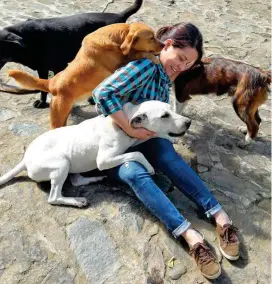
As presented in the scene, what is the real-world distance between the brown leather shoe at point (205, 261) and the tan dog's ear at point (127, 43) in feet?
5.73

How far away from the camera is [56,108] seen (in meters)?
3.74

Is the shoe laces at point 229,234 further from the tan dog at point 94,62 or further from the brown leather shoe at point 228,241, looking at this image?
the tan dog at point 94,62

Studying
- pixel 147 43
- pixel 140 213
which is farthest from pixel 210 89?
pixel 140 213

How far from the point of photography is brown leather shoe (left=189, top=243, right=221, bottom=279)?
289 centimetres

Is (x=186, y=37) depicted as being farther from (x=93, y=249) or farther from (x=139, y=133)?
(x=93, y=249)

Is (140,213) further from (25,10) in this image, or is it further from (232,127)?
(25,10)

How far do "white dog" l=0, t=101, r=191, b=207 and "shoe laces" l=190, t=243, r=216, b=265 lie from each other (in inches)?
26.9

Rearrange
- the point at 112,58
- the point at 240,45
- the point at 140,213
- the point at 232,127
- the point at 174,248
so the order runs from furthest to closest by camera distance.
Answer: the point at 240,45
the point at 232,127
the point at 112,58
the point at 140,213
the point at 174,248

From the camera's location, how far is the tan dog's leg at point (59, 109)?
12.2 ft

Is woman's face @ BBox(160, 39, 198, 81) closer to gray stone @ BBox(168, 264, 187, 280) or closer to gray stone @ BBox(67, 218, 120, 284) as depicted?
gray stone @ BBox(67, 218, 120, 284)

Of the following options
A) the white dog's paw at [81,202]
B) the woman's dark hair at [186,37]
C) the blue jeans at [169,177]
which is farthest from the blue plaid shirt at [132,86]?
the white dog's paw at [81,202]

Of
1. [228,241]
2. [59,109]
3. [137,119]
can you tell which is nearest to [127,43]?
[137,119]

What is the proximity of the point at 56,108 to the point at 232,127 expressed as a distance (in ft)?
7.62

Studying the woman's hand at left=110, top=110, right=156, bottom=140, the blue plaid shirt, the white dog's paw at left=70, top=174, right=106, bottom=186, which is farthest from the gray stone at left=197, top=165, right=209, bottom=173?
the white dog's paw at left=70, top=174, right=106, bottom=186
